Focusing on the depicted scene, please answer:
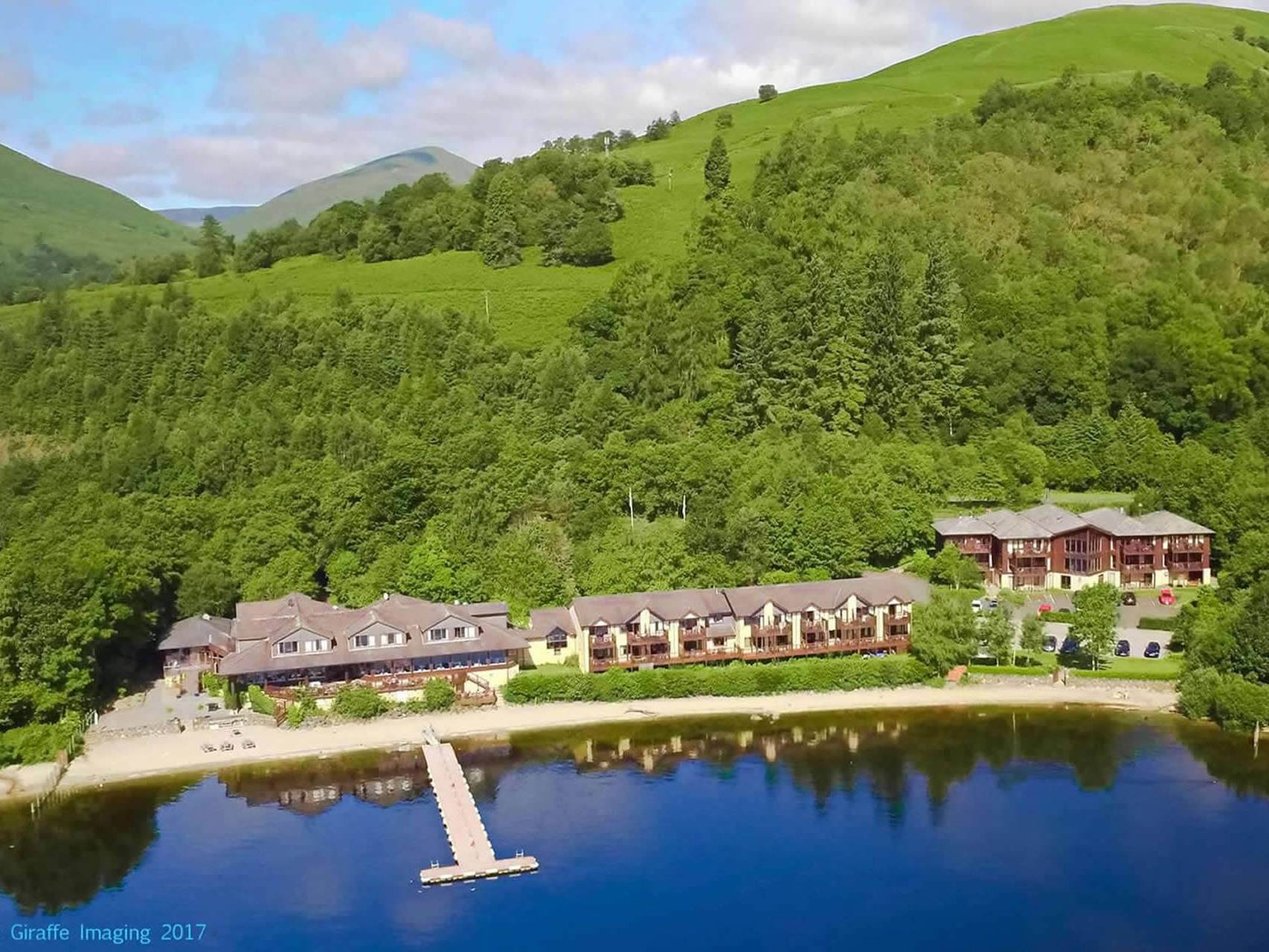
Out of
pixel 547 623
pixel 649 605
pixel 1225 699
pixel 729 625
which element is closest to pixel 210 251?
pixel 547 623

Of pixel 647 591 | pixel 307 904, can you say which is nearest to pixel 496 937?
pixel 307 904

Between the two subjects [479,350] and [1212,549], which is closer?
[1212,549]

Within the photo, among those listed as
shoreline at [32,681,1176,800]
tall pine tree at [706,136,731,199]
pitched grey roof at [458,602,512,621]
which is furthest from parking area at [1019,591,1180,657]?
tall pine tree at [706,136,731,199]

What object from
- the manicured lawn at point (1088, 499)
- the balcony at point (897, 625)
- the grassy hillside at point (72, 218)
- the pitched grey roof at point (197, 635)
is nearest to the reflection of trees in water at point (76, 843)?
the pitched grey roof at point (197, 635)

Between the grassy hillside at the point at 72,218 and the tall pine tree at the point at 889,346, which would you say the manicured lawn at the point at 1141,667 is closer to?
the tall pine tree at the point at 889,346

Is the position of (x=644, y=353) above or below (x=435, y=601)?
above

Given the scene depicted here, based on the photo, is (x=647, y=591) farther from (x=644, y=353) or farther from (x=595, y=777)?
(x=644, y=353)

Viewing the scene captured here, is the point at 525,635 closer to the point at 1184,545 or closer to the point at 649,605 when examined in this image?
the point at 649,605

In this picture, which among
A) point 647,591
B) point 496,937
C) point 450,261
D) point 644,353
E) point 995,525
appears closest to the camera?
point 496,937
